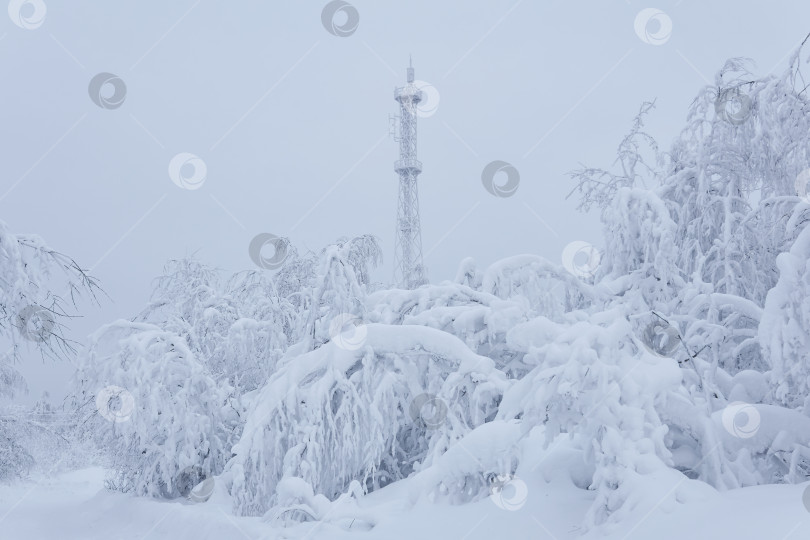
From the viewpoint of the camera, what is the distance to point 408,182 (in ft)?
94.6

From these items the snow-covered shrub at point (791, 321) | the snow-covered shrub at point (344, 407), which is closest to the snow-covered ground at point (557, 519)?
the snow-covered shrub at point (344, 407)

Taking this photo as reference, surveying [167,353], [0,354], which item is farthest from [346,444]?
[0,354]

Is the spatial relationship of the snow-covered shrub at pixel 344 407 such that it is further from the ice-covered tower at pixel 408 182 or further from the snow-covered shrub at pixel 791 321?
the ice-covered tower at pixel 408 182

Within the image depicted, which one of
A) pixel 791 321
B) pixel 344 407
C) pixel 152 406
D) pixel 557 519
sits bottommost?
pixel 152 406

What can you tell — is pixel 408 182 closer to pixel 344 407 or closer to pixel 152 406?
pixel 152 406

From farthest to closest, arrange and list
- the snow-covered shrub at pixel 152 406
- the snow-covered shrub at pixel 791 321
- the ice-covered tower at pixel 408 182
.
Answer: the ice-covered tower at pixel 408 182
the snow-covered shrub at pixel 152 406
the snow-covered shrub at pixel 791 321

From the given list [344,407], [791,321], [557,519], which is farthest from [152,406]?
[791,321]

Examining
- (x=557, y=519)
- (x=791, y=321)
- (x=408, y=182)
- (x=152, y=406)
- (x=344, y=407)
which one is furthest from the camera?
(x=408, y=182)

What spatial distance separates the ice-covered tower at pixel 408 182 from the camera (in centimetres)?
2750

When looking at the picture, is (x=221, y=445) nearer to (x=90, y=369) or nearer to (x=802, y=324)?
(x=90, y=369)

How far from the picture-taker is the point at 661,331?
272 inches

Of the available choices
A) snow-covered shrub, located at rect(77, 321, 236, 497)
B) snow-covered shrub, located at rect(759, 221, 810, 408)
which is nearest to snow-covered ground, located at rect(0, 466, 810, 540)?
snow-covered shrub, located at rect(759, 221, 810, 408)

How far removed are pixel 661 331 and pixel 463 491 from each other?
8.77 ft

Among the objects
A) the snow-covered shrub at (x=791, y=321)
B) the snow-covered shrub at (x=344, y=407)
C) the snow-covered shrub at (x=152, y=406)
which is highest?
the snow-covered shrub at (x=791, y=321)
